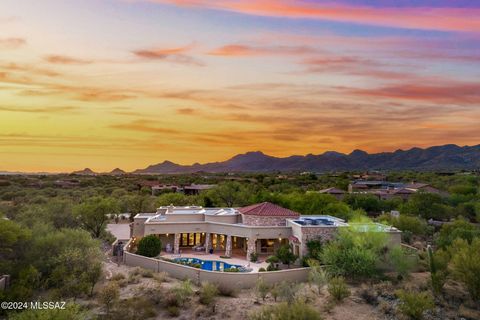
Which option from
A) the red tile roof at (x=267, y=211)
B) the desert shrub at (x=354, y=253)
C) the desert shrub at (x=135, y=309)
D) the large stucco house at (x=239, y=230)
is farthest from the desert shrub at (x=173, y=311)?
the red tile roof at (x=267, y=211)

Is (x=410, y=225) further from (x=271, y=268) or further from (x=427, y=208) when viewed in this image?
(x=271, y=268)

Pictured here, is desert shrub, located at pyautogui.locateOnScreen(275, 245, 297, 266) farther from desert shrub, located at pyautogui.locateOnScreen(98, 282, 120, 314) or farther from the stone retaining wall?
desert shrub, located at pyautogui.locateOnScreen(98, 282, 120, 314)

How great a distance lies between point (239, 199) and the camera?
5597 centimetres

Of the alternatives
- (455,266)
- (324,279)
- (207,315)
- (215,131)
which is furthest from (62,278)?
(215,131)

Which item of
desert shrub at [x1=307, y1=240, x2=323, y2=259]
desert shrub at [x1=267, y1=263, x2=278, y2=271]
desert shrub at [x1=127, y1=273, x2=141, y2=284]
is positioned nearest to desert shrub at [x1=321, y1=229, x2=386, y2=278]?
desert shrub at [x1=307, y1=240, x2=323, y2=259]

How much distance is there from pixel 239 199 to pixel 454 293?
34271 millimetres

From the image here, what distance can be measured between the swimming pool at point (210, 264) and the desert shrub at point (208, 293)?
14.6 ft

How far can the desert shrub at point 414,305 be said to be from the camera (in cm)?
2186

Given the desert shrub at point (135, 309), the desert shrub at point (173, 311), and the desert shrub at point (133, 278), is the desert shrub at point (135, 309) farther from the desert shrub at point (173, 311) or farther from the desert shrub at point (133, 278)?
the desert shrub at point (133, 278)

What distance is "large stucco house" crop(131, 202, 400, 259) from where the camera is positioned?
100 ft

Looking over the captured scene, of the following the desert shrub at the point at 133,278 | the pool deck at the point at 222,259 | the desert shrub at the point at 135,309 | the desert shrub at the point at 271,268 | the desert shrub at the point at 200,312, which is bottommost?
the desert shrub at the point at 200,312

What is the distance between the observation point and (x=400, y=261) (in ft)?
88.6

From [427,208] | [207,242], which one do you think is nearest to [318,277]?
[207,242]

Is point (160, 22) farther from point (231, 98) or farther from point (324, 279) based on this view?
point (324, 279)
